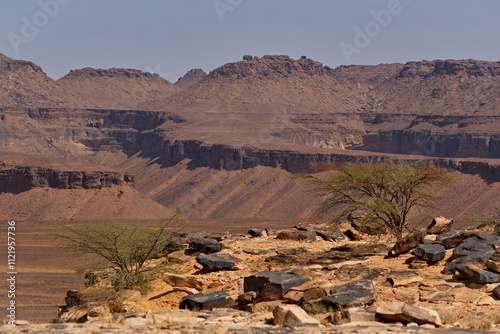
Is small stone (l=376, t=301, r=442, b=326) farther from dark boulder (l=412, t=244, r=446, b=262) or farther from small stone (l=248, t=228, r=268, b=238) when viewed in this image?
small stone (l=248, t=228, r=268, b=238)

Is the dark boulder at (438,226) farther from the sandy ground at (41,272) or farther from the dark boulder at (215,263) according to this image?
the sandy ground at (41,272)

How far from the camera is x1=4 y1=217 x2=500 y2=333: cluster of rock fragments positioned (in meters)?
13.6

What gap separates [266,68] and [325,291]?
17603 centimetres

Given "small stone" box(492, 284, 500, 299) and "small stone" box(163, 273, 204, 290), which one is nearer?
"small stone" box(492, 284, 500, 299)

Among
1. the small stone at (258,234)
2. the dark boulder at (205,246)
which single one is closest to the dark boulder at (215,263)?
the dark boulder at (205,246)

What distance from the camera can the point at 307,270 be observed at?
2070cm

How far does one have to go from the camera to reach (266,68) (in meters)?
190

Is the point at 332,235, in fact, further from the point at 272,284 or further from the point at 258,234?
the point at 272,284

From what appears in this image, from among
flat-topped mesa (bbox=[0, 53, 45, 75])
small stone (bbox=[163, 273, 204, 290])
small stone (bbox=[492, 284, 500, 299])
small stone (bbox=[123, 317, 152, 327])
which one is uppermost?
flat-topped mesa (bbox=[0, 53, 45, 75])

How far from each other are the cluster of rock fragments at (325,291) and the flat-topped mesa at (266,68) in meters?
163

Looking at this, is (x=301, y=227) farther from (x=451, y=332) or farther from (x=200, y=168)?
(x=200, y=168)

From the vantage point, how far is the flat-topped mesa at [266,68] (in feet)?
614

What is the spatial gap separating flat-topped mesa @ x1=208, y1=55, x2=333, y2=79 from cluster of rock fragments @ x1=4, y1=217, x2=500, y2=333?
535 ft

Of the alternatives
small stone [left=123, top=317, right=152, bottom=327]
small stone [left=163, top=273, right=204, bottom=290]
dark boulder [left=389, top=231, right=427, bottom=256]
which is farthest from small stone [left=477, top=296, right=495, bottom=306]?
small stone [left=163, top=273, right=204, bottom=290]
